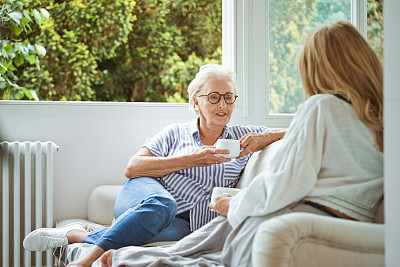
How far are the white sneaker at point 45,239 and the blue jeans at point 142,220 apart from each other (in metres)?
0.23

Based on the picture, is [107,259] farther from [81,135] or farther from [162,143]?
[81,135]

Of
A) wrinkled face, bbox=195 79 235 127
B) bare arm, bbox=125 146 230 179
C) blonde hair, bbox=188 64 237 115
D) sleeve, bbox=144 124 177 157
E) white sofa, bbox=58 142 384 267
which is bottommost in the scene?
white sofa, bbox=58 142 384 267

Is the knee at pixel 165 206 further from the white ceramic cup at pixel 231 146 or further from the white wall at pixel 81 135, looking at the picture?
the white wall at pixel 81 135

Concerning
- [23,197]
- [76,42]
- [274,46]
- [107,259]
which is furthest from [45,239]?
[76,42]

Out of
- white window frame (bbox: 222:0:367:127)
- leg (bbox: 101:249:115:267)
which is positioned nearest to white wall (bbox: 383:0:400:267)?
leg (bbox: 101:249:115:267)

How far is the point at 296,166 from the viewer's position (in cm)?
144

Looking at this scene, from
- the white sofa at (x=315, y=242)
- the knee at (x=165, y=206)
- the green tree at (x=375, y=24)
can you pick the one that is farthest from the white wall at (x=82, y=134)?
the white sofa at (x=315, y=242)

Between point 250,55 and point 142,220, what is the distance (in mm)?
1686

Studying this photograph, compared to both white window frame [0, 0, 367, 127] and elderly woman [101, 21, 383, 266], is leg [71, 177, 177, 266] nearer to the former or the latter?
elderly woman [101, 21, 383, 266]

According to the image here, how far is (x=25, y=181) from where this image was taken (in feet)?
9.84

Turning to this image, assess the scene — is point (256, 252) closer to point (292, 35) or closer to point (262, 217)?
point (262, 217)

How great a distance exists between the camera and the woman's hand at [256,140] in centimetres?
240

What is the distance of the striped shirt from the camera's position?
2.45 meters

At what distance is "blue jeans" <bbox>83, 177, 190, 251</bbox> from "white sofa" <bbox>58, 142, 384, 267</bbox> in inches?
31.9
